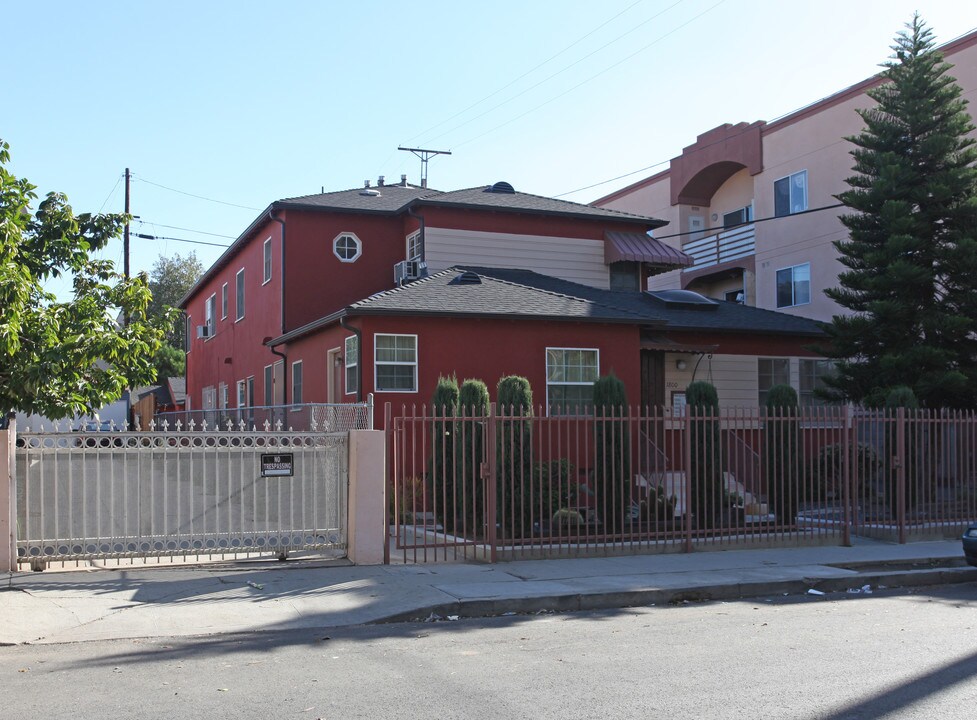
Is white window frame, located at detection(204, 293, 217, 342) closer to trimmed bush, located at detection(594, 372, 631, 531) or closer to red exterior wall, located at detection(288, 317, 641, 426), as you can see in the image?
red exterior wall, located at detection(288, 317, 641, 426)

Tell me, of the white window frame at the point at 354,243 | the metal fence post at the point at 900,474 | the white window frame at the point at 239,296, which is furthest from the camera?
the white window frame at the point at 239,296

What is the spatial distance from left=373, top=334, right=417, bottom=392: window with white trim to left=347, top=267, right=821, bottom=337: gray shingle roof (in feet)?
2.13

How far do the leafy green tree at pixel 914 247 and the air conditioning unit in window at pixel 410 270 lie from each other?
924 centimetres

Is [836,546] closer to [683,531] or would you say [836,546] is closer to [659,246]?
[683,531]

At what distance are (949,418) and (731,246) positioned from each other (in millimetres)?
17588

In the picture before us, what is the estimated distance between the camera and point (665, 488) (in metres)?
14.2

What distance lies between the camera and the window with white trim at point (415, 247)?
2220 centimetres

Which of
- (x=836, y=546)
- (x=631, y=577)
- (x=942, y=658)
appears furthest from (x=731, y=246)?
(x=942, y=658)

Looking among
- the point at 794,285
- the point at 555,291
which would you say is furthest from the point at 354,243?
the point at 794,285

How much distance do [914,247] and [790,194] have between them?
35.4ft

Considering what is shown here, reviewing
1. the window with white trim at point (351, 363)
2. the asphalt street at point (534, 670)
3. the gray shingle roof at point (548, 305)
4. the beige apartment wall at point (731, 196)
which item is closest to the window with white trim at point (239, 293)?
the gray shingle roof at point (548, 305)

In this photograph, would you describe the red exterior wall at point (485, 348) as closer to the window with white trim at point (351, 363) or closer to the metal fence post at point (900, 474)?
the window with white trim at point (351, 363)

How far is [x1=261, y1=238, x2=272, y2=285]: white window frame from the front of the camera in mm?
24547


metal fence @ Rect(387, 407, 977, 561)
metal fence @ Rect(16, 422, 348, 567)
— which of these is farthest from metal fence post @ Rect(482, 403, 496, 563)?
metal fence @ Rect(16, 422, 348, 567)
